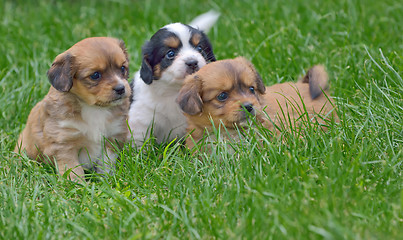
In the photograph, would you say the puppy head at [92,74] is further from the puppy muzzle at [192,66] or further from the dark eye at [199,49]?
the dark eye at [199,49]

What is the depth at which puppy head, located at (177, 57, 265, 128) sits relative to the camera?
14.2ft

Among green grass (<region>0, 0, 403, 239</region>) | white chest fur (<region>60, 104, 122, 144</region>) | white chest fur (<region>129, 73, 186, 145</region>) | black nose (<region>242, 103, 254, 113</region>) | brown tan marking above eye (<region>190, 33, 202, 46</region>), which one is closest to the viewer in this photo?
green grass (<region>0, 0, 403, 239</region>)

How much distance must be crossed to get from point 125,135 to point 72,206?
3.85 ft

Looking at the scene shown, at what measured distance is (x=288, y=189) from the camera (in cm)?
340

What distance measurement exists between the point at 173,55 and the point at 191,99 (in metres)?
0.65

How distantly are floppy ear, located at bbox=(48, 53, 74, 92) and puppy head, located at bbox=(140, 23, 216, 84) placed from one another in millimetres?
780

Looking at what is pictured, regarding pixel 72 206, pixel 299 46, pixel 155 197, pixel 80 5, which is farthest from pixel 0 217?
pixel 80 5

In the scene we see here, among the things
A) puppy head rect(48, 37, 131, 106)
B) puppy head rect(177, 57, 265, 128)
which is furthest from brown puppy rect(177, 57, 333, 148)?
puppy head rect(48, 37, 131, 106)

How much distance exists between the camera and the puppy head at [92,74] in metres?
4.32

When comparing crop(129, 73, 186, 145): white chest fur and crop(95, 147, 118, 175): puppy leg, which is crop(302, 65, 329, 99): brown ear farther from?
crop(95, 147, 118, 175): puppy leg

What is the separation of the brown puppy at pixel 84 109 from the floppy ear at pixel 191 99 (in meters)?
0.44

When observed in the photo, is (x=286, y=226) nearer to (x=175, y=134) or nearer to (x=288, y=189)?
(x=288, y=189)

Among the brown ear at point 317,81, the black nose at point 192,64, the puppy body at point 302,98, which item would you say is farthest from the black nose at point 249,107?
the brown ear at point 317,81

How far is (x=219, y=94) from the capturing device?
173 inches
